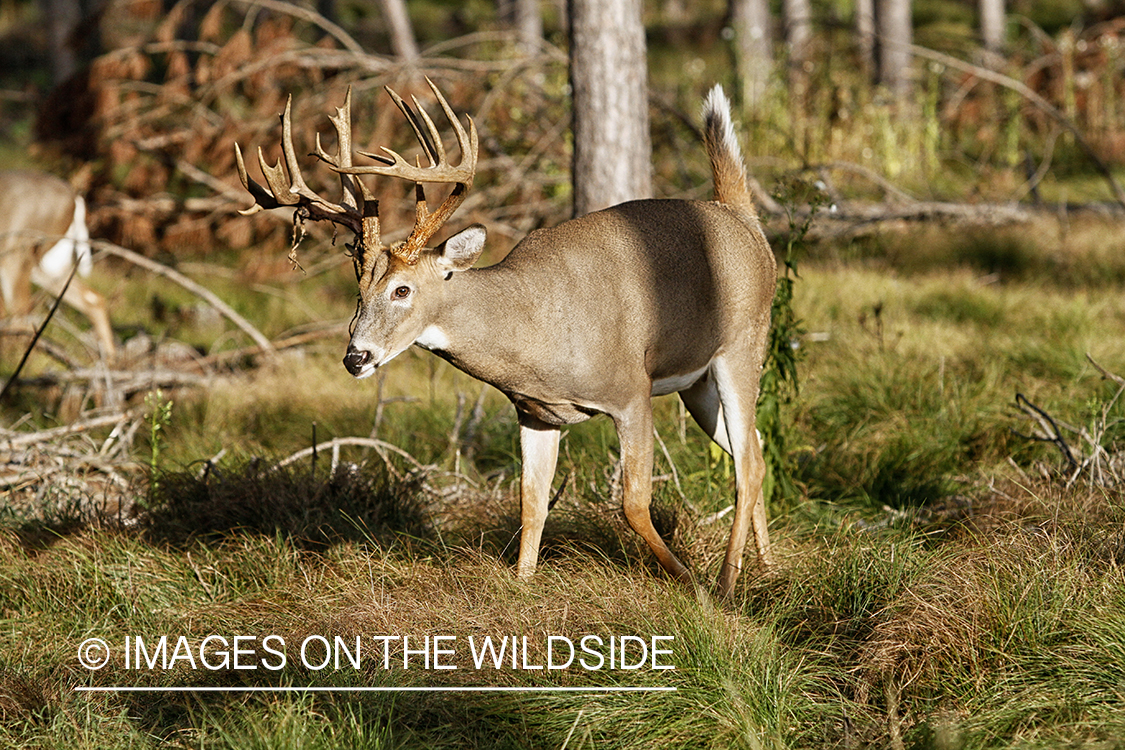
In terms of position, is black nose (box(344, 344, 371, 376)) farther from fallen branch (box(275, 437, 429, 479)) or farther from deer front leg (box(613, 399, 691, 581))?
fallen branch (box(275, 437, 429, 479))

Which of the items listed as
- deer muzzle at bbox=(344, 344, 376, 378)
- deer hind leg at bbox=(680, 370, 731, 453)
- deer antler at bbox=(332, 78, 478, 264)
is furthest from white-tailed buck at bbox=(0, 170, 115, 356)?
deer muzzle at bbox=(344, 344, 376, 378)

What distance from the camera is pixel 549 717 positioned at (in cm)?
330

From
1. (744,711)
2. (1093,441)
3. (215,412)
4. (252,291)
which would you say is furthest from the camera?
(252,291)

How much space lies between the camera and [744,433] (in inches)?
177

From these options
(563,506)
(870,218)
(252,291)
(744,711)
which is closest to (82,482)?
(563,506)

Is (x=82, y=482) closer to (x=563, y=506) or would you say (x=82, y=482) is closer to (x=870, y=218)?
(x=563, y=506)

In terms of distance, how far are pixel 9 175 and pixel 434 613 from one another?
252 inches

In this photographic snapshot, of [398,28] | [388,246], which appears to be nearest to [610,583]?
[388,246]

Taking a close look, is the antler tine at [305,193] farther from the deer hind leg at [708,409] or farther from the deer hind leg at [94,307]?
the deer hind leg at [94,307]

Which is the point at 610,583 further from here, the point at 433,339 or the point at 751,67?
the point at 751,67

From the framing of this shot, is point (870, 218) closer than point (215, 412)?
No

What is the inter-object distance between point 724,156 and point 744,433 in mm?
1165

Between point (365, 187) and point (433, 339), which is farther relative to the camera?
point (365, 187)

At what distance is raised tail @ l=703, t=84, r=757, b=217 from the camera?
15.9 ft
